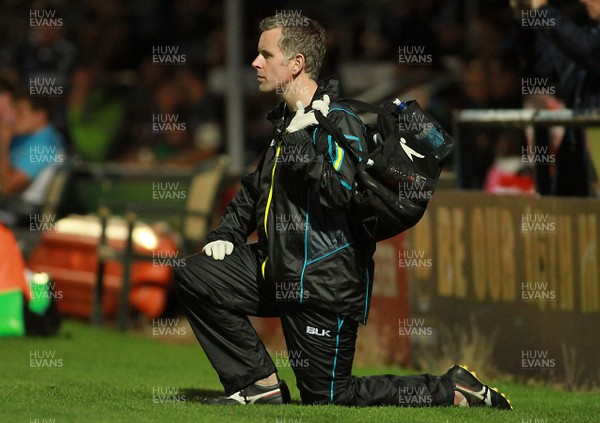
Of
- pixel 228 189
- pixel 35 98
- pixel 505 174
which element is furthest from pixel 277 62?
pixel 35 98

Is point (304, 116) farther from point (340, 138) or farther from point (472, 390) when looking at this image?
point (472, 390)

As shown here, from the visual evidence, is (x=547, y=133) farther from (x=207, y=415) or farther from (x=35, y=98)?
(x=35, y=98)

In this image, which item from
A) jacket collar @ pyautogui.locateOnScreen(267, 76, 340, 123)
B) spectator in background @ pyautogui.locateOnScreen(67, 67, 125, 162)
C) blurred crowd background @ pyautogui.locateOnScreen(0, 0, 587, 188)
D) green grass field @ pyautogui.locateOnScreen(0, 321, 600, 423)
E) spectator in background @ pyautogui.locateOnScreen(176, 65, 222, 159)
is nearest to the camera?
green grass field @ pyautogui.locateOnScreen(0, 321, 600, 423)

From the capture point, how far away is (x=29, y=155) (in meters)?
15.6

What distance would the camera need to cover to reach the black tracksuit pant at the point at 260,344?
7.38 meters

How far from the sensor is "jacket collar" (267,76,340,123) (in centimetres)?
730

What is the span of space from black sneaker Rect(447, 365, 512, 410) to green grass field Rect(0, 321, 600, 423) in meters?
0.12

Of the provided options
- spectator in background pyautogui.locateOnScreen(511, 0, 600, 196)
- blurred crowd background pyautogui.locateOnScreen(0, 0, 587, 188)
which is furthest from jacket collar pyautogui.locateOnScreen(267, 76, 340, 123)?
blurred crowd background pyautogui.locateOnScreen(0, 0, 587, 188)

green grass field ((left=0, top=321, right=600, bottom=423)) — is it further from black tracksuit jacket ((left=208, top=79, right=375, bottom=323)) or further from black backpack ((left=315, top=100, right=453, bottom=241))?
black backpack ((left=315, top=100, right=453, bottom=241))

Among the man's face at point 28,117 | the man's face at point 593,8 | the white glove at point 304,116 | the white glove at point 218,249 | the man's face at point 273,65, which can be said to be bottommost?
the white glove at point 218,249

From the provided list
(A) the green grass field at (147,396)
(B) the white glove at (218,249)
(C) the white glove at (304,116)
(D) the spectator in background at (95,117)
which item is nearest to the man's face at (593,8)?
(A) the green grass field at (147,396)

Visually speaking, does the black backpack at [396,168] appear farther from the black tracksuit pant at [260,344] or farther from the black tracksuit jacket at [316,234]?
the black tracksuit pant at [260,344]

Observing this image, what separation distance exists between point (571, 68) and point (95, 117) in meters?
8.79

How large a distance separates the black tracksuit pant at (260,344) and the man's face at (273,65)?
3.14 ft
